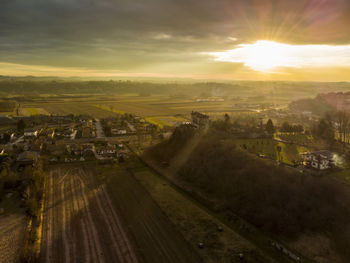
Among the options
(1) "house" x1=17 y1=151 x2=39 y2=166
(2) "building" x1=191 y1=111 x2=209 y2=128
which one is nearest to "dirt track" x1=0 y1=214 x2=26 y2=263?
(1) "house" x1=17 y1=151 x2=39 y2=166

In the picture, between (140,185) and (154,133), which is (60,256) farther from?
(154,133)

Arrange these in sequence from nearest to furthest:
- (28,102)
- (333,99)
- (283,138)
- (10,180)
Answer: (10,180), (283,138), (333,99), (28,102)

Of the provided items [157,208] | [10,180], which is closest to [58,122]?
[10,180]

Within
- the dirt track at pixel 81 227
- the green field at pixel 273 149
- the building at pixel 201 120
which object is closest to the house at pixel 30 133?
the dirt track at pixel 81 227

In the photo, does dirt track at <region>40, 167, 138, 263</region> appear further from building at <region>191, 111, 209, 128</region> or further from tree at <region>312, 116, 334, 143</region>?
tree at <region>312, 116, 334, 143</region>

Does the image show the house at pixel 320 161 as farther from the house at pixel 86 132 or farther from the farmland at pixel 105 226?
the house at pixel 86 132
